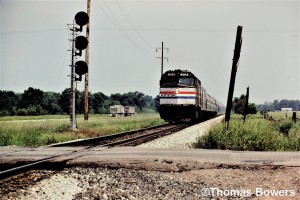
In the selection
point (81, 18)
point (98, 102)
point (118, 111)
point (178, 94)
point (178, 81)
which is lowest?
point (118, 111)

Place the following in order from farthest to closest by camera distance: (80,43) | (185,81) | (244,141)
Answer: (185,81)
(80,43)
(244,141)

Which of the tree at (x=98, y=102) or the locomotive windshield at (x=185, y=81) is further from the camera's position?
the tree at (x=98, y=102)

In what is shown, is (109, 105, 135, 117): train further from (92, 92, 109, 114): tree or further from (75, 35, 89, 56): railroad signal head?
(75, 35, 89, 56): railroad signal head

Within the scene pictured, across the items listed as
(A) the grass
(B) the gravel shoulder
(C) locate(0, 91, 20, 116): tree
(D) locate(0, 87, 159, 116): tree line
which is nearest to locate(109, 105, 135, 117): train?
(D) locate(0, 87, 159, 116): tree line

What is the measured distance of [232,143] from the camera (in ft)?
41.2

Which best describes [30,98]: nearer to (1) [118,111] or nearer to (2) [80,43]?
(1) [118,111]

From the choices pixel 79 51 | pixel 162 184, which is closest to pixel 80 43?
pixel 79 51

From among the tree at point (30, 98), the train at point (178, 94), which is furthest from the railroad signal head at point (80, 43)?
the tree at point (30, 98)

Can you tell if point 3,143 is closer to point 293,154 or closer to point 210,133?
point 210,133

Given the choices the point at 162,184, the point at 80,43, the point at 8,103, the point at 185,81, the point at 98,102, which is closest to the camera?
the point at 162,184

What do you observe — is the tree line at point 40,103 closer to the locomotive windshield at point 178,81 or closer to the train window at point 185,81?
the locomotive windshield at point 178,81

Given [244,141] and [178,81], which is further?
[178,81]

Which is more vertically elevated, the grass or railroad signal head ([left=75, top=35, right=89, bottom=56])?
railroad signal head ([left=75, top=35, right=89, bottom=56])

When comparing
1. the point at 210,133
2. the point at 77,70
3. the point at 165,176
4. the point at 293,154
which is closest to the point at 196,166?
the point at 165,176
